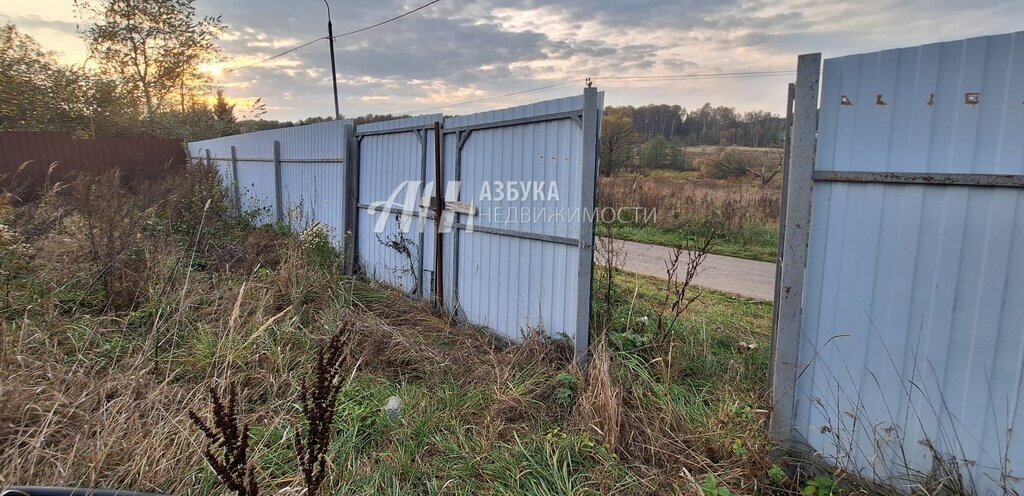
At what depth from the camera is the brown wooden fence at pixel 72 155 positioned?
1277 cm

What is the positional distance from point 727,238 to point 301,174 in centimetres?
725

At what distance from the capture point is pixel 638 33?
11.8 m

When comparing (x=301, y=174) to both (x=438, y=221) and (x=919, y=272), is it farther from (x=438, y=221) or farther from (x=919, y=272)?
(x=919, y=272)

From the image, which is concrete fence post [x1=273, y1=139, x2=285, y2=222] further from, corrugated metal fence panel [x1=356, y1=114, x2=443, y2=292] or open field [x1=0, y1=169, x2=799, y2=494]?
open field [x1=0, y1=169, x2=799, y2=494]

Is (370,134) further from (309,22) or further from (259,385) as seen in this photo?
(309,22)

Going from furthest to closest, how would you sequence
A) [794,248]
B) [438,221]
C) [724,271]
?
[724,271]
[438,221]
[794,248]

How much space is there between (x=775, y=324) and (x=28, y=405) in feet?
11.4

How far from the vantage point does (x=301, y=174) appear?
7469mm

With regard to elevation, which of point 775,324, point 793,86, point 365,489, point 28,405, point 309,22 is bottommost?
point 365,489

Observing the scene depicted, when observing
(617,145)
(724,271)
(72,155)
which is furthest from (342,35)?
(724,271)

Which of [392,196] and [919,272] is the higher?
[392,196]

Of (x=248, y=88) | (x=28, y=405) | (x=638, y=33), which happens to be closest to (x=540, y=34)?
(x=638, y=33)

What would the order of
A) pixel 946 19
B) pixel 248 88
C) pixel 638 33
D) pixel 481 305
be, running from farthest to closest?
pixel 248 88
pixel 638 33
pixel 481 305
pixel 946 19

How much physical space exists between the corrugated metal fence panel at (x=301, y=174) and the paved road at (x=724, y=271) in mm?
3575
